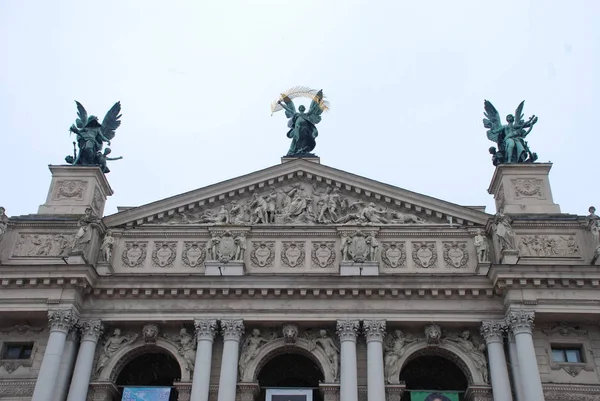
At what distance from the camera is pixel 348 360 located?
24328 millimetres

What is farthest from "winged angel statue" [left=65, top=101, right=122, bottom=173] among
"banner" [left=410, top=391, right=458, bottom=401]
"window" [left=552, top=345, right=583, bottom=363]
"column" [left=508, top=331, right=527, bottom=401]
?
"window" [left=552, top=345, right=583, bottom=363]

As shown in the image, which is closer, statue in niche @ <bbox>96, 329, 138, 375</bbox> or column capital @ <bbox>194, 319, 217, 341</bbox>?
column capital @ <bbox>194, 319, 217, 341</bbox>

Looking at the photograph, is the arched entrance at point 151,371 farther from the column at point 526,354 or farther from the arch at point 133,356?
the column at point 526,354

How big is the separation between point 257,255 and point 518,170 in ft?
35.2

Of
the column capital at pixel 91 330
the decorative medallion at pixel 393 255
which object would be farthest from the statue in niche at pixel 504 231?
the column capital at pixel 91 330

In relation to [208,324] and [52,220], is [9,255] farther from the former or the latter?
[208,324]

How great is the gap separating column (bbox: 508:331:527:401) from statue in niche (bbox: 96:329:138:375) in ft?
42.1

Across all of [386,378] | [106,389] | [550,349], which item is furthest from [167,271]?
[550,349]

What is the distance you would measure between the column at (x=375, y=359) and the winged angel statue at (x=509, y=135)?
30.3 ft

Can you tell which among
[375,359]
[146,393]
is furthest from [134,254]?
[375,359]

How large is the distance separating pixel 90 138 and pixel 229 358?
1168 cm

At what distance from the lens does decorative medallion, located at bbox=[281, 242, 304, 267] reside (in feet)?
88.0

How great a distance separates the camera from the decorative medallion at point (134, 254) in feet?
89.6

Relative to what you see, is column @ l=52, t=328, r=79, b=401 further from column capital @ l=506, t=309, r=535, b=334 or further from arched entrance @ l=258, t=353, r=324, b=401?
column capital @ l=506, t=309, r=535, b=334
